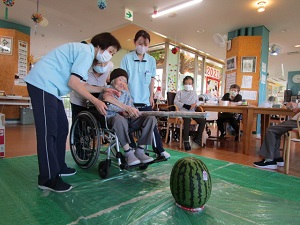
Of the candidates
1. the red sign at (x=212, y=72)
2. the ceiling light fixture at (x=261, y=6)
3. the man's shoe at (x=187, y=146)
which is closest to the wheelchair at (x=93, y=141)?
the man's shoe at (x=187, y=146)

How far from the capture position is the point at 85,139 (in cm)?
188

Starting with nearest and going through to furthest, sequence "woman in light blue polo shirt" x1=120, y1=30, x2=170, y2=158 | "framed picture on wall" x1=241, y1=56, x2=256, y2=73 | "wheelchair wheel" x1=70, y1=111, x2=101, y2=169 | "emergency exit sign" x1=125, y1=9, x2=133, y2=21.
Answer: "wheelchair wheel" x1=70, y1=111, x2=101, y2=169 → "woman in light blue polo shirt" x1=120, y1=30, x2=170, y2=158 → "emergency exit sign" x1=125, y1=9, x2=133, y2=21 → "framed picture on wall" x1=241, y1=56, x2=256, y2=73

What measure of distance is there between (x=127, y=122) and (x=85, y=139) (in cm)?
46

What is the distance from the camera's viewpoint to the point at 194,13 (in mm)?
4746

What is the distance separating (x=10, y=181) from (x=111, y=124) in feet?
2.84

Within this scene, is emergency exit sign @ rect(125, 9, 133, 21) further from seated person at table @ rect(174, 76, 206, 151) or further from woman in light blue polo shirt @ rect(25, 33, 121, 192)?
woman in light blue polo shirt @ rect(25, 33, 121, 192)

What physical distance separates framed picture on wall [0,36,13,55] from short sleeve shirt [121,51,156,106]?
5174mm

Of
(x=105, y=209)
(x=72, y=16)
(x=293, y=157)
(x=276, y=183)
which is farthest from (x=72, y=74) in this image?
(x=72, y=16)

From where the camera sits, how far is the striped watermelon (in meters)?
1.16

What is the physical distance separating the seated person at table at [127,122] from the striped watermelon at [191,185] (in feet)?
1.61

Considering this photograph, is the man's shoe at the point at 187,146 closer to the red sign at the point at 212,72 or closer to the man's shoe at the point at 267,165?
the man's shoe at the point at 267,165

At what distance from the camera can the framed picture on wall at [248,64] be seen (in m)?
5.35

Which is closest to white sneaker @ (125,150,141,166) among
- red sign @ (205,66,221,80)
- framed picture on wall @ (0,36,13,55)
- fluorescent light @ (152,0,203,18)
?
fluorescent light @ (152,0,203,18)

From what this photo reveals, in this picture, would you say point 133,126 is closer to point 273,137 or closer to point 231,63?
point 273,137
